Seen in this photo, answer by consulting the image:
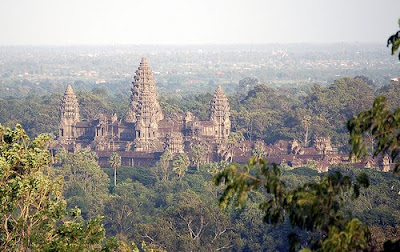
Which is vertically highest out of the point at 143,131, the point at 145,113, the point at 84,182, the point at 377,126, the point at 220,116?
the point at 377,126

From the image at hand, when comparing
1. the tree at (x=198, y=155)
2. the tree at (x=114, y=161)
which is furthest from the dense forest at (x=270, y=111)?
the tree at (x=114, y=161)

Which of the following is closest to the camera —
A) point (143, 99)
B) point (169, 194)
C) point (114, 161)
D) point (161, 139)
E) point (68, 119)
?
point (169, 194)

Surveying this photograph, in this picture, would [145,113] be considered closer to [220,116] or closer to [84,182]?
[220,116]

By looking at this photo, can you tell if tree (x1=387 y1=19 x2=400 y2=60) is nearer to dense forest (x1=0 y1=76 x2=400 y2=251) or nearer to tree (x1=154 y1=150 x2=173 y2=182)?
dense forest (x1=0 y1=76 x2=400 y2=251)

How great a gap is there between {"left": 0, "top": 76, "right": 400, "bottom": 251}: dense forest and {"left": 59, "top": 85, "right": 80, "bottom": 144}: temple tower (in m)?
5.42

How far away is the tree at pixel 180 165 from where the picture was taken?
263 feet

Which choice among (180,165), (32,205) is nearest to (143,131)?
(180,165)

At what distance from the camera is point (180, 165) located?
80.9 m

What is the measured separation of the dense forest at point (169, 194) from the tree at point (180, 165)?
0.51 feet

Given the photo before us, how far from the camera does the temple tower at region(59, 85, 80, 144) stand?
320 ft

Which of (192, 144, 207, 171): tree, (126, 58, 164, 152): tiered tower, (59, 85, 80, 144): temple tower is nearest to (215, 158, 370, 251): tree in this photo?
(192, 144, 207, 171): tree

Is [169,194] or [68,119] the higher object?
[68,119]

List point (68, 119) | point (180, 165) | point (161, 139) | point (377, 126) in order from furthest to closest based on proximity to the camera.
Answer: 1. point (68, 119)
2. point (161, 139)
3. point (180, 165)
4. point (377, 126)

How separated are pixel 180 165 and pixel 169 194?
32.9 feet
